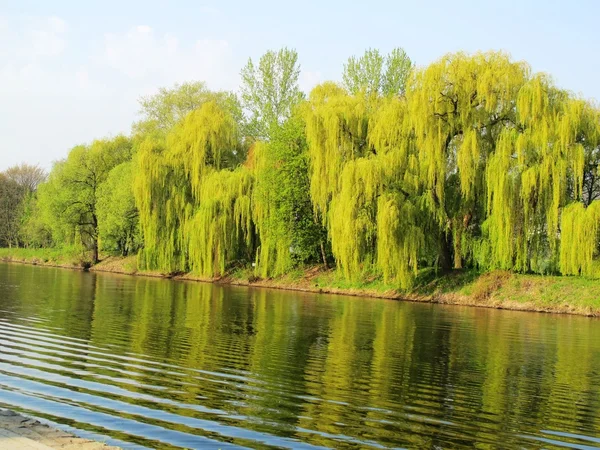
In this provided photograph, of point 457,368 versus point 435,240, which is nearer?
point 457,368

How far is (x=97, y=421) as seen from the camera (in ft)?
32.8

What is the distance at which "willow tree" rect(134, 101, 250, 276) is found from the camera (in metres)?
45.2

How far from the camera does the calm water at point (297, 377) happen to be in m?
10.1

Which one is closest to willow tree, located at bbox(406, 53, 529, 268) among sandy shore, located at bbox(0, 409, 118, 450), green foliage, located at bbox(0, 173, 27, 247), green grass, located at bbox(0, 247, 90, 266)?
sandy shore, located at bbox(0, 409, 118, 450)

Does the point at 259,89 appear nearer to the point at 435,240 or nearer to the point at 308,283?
the point at 308,283

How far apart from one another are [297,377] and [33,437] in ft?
21.6

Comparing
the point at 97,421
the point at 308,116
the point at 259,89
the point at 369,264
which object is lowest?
the point at 97,421

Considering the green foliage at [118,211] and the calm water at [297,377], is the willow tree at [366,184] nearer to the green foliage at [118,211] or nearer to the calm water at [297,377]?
the calm water at [297,377]

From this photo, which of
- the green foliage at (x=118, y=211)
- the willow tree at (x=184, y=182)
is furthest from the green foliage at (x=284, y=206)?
the green foliage at (x=118, y=211)

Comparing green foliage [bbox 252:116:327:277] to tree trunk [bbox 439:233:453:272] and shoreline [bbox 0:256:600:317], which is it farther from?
tree trunk [bbox 439:233:453:272]

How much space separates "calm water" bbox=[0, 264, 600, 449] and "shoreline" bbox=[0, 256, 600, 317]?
4429mm

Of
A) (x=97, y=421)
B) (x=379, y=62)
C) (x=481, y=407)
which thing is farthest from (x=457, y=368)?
(x=379, y=62)

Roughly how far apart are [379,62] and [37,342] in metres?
45.2

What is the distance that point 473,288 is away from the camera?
35.2 meters
